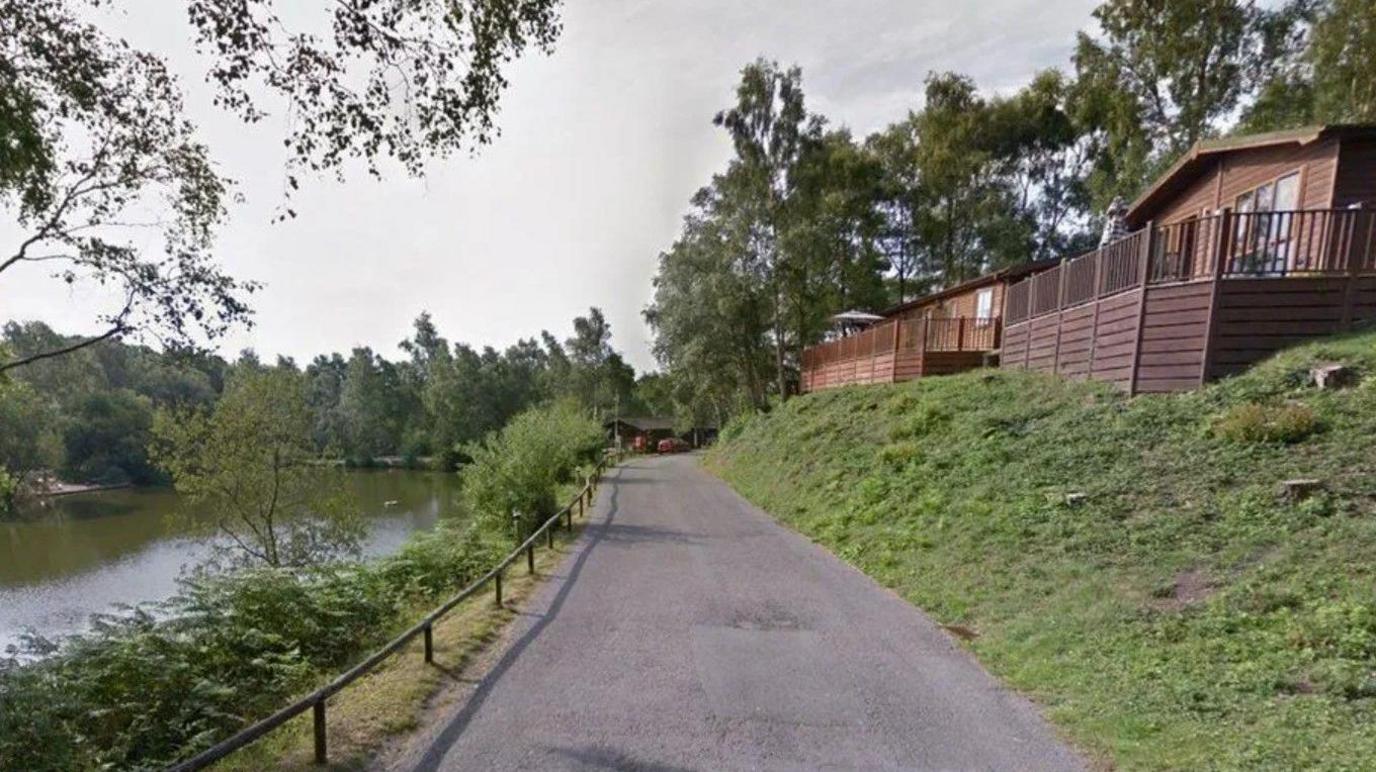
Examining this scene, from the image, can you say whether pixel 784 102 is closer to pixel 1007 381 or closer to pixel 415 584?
pixel 1007 381

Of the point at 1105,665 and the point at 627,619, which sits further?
the point at 627,619

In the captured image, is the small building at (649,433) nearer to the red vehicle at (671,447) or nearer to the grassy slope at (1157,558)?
the red vehicle at (671,447)

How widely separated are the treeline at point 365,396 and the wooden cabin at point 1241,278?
35.2m

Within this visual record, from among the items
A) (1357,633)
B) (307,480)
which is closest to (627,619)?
(1357,633)

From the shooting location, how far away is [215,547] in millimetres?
16703

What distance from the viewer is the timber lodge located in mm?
8492

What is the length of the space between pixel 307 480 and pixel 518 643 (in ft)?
52.5

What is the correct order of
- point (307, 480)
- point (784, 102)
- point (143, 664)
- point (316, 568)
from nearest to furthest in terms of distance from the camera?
point (143, 664) → point (316, 568) → point (307, 480) → point (784, 102)

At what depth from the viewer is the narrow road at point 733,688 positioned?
3922 mm

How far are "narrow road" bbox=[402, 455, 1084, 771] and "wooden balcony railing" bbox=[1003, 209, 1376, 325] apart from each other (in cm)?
690

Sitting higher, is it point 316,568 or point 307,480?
point 316,568

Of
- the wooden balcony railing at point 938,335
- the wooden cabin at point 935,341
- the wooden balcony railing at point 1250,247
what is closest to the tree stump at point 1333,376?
the wooden balcony railing at point 1250,247

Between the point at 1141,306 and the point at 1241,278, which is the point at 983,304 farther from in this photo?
the point at 1241,278

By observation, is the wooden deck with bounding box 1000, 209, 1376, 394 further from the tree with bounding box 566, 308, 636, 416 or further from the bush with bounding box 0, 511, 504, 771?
the tree with bounding box 566, 308, 636, 416
